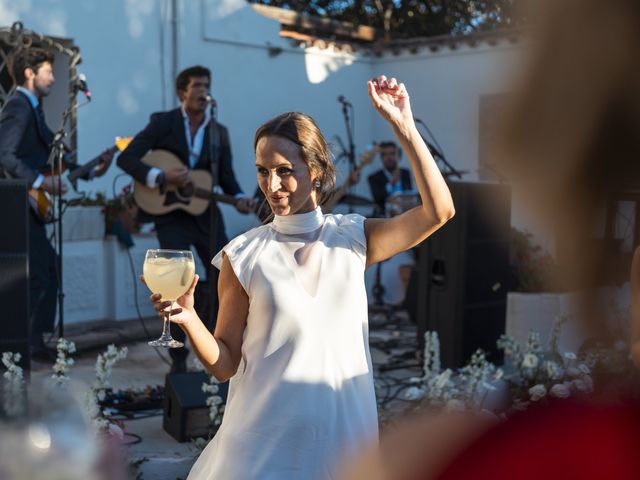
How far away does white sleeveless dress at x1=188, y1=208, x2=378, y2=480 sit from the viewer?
2102mm

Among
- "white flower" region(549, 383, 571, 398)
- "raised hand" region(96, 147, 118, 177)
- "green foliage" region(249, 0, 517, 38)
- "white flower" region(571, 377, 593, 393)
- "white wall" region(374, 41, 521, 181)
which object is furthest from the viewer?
"green foliage" region(249, 0, 517, 38)

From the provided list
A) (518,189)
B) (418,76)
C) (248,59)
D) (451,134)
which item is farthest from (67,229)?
(518,189)

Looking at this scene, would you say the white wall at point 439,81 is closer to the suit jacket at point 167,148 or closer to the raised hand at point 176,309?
the suit jacket at point 167,148

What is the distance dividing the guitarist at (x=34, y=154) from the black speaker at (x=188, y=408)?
63.5 inches

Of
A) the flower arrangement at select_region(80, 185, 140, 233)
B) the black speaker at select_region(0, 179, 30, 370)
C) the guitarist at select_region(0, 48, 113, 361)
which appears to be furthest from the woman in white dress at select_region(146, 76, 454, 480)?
the flower arrangement at select_region(80, 185, 140, 233)

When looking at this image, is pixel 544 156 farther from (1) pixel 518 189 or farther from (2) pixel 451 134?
(2) pixel 451 134

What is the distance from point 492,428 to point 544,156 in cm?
24

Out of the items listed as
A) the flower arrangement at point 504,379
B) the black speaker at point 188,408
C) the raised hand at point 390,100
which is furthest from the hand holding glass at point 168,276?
the black speaker at point 188,408

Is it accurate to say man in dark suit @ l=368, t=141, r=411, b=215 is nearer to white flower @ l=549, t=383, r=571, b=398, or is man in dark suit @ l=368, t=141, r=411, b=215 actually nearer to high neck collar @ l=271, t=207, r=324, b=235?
high neck collar @ l=271, t=207, r=324, b=235

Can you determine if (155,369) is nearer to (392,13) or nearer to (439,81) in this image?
(439,81)

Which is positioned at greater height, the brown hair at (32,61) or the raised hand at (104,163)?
the brown hair at (32,61)

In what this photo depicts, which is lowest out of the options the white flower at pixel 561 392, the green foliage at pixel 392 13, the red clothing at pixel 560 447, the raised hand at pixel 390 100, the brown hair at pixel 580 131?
the white flower at pixel 561 392

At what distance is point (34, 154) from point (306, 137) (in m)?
3.97

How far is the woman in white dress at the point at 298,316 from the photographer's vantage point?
210 centimetres
